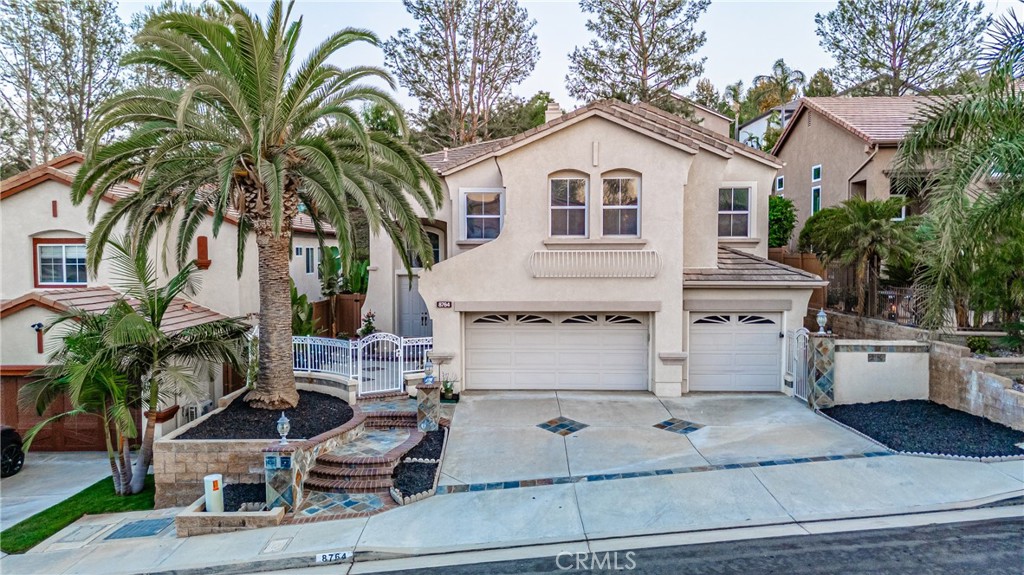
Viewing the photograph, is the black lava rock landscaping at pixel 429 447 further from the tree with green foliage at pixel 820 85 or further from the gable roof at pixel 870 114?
the tree with green foliage at pixel 820 85

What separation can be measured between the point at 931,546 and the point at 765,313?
8038 mm

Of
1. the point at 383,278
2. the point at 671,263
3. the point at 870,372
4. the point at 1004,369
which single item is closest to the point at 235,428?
the point at 383,278

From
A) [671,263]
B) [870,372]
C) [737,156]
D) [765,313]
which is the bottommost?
[870,372]

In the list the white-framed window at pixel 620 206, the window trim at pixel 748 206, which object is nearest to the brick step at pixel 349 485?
the white-framed window at pixel 620 206

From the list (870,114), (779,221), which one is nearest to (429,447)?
(779,221)

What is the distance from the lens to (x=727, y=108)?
4722 cm

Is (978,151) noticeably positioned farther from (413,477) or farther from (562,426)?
(413,477)

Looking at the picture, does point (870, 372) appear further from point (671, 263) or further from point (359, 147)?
point (359, 147)

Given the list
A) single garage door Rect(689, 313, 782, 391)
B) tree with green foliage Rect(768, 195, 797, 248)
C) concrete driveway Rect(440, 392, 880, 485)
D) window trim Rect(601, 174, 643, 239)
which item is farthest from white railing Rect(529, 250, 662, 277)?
tree with green foliage Rect(768, 195, 797, 248)

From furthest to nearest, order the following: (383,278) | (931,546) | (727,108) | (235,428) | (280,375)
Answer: (727,108)
(383,278)
(280,375)
(235,428)
(931,546)

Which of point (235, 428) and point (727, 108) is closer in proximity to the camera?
point (235, 428)

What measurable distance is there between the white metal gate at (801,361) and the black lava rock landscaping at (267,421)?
10.2 metres

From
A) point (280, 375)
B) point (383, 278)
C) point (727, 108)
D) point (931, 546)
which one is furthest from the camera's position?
point (727, 108)

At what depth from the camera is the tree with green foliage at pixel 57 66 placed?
25.9 m
